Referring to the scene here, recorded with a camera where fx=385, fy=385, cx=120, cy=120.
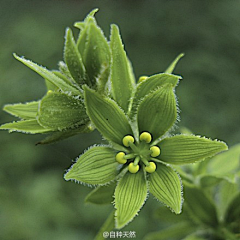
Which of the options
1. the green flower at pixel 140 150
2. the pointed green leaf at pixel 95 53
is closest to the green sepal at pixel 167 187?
the green flower at pixel 140 150

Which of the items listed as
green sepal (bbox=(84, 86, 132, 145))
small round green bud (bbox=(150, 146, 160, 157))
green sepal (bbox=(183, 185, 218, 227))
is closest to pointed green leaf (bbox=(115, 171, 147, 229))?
small round green bud (bbox=(150, 146, 160, 157))

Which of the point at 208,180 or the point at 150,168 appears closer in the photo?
the point at 150,168

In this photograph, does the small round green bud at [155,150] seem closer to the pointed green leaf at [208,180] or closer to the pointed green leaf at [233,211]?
the pointed green leaf at [208,180]

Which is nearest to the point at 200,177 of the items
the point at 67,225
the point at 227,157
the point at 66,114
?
the point at 227,157

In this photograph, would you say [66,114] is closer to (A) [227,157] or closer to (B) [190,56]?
(A) [227,157]

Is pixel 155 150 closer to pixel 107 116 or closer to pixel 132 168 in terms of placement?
pixel 132 168

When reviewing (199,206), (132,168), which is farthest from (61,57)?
(132,168)
